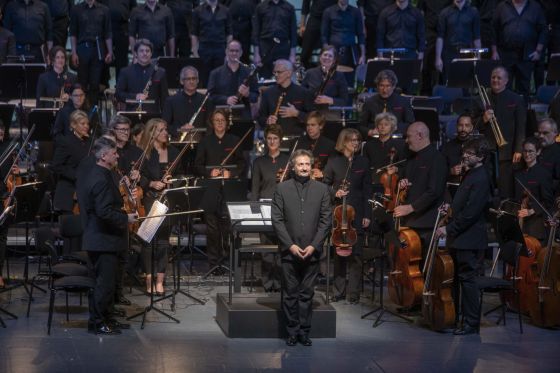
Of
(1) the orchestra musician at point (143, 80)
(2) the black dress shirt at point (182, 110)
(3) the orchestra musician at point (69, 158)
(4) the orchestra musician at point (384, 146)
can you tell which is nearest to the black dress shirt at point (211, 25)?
(1) the orchestra musician at point (143, 80)

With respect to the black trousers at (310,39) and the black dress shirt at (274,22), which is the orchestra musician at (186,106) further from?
the black trousers at (310,39)

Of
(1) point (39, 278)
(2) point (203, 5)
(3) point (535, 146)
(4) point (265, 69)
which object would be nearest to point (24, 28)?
(2) point (203, 5)

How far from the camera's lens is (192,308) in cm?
969

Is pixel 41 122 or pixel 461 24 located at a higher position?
pixel 461 24

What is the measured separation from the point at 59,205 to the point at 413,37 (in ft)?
18.4

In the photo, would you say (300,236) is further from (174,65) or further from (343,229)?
(174,65)

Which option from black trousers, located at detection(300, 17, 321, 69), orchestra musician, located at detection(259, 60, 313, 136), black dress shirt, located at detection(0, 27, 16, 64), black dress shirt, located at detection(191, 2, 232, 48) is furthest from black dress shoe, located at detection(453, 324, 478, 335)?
black dress shirt, located at detection(0, 27, 16, 64)

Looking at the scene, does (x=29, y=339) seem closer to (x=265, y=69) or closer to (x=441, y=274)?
(x=441, y=274)

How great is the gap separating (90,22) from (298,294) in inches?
248

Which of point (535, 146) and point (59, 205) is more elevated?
point (535, 146)

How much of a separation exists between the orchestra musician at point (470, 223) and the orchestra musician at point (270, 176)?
6.97 feet

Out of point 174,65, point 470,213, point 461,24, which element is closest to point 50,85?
point 174,65

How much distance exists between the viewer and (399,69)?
1250 centimetres

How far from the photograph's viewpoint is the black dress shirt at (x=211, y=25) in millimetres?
13461
